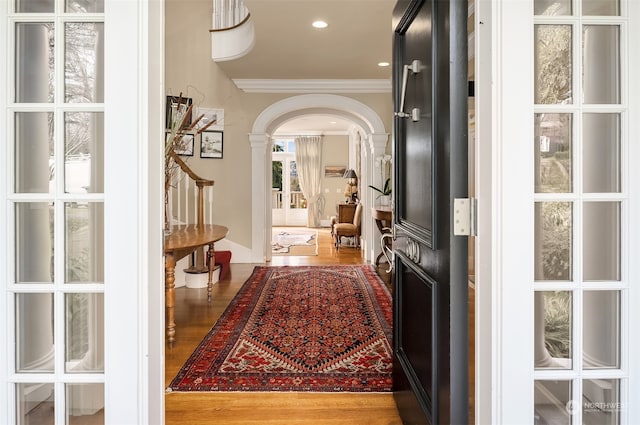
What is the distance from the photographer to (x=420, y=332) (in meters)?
1.49

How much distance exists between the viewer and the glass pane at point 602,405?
105 centimetres

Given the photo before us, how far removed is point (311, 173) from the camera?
461 inches

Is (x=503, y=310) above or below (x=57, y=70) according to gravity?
below

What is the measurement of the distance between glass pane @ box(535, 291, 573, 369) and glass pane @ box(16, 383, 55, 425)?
142cm

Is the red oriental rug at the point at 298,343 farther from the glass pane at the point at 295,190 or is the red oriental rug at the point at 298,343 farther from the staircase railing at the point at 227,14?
the glass pane at the point at 295,190

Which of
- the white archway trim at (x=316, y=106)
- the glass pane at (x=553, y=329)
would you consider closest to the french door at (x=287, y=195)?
the white archway trim at (x=316, y=106)

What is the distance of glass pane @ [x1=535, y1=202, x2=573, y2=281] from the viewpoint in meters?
1.05

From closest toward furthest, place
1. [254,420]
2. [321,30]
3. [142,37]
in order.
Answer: [142,37] → [254,420] → [321,30]

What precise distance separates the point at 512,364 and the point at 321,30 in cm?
391

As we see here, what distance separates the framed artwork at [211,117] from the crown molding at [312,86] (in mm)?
691

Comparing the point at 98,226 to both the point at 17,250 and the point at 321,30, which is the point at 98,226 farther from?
the point at 321,30

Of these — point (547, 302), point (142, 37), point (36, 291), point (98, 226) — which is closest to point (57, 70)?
point (142, 37)

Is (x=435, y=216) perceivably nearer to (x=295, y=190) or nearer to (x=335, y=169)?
(x=335, y=169)

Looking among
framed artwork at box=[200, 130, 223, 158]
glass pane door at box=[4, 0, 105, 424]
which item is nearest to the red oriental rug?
glass pane door at box=[4, 0, 105, 424]
